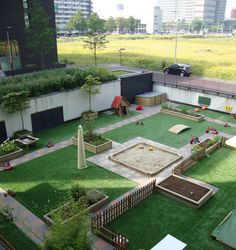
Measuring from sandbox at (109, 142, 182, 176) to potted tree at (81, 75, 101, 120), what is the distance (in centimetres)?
672

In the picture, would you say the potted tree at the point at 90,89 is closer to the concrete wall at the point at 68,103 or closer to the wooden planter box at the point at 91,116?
the wooden planter box at the point at 91,116

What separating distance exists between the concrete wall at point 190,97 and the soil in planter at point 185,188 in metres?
15.0

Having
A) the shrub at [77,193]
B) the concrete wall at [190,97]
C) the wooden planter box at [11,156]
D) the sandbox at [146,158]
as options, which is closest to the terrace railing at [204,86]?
the concrete wall at [190,97]

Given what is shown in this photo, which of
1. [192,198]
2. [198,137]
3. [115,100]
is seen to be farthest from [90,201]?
[115,100]

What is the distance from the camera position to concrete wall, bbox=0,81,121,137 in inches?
845

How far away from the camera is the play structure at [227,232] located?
37.0 ft

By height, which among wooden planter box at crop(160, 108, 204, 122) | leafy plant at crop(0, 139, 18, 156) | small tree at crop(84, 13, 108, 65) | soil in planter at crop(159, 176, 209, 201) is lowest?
soil in planter at crop(159, 176, 209, 201)

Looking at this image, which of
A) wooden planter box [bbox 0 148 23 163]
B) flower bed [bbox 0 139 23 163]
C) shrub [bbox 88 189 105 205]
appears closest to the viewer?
shrub [bbox 88 189 105 205]

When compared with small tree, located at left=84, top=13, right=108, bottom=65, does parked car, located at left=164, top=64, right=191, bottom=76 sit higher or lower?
lower

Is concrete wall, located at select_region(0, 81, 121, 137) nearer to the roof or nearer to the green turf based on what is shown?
the roof

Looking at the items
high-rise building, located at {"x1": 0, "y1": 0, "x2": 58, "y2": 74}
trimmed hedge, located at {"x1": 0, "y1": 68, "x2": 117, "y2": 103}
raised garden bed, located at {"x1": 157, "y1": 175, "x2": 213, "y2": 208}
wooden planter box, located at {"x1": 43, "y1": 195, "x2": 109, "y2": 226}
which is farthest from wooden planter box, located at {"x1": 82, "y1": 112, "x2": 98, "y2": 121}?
high-rise building, located at {"x1": 0, "y1": 0, "x2": 58, "y2": 74}

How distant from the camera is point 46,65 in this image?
4344cm

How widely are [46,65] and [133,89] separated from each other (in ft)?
62.0

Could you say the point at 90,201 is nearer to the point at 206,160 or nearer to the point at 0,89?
the point at 206,160
